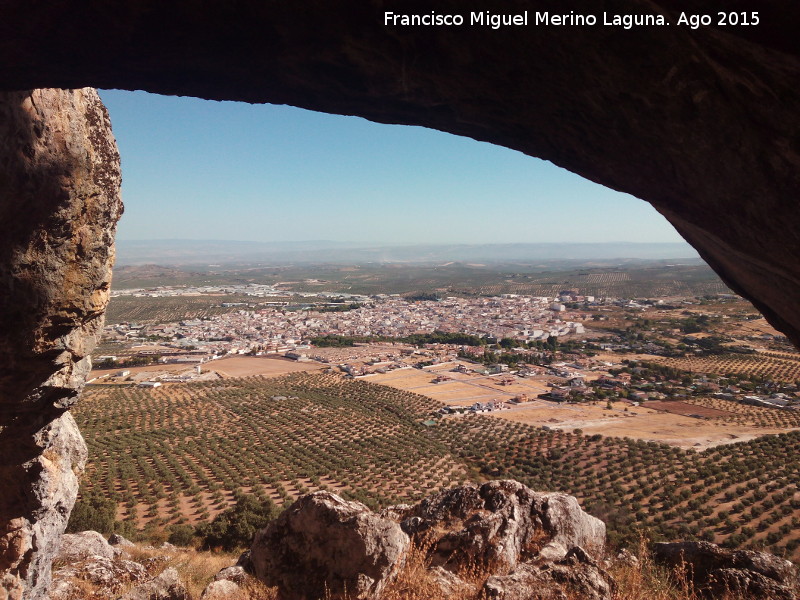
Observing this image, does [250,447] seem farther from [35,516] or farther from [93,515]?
[35,516]

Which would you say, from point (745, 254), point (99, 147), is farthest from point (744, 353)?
point (99, 147)

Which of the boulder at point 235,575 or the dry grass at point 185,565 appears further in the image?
the dry grass at point 185,565

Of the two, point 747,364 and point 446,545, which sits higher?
point 446,545

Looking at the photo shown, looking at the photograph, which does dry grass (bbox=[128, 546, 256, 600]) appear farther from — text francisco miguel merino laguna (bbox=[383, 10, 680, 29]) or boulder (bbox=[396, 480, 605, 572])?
text francisco miguel merino laguna (bbox=[383, 10, 680, 29])

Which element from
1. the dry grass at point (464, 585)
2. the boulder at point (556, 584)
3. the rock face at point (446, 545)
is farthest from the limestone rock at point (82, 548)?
the boulder at point (556, 584)

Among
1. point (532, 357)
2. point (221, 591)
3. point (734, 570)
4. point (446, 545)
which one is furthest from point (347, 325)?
point (734, 570)

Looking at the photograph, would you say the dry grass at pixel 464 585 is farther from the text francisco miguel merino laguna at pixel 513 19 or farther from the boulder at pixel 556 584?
the text francisco miguel merino laguna at pixel 513 19

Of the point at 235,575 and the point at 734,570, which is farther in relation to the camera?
the point at 235,575
